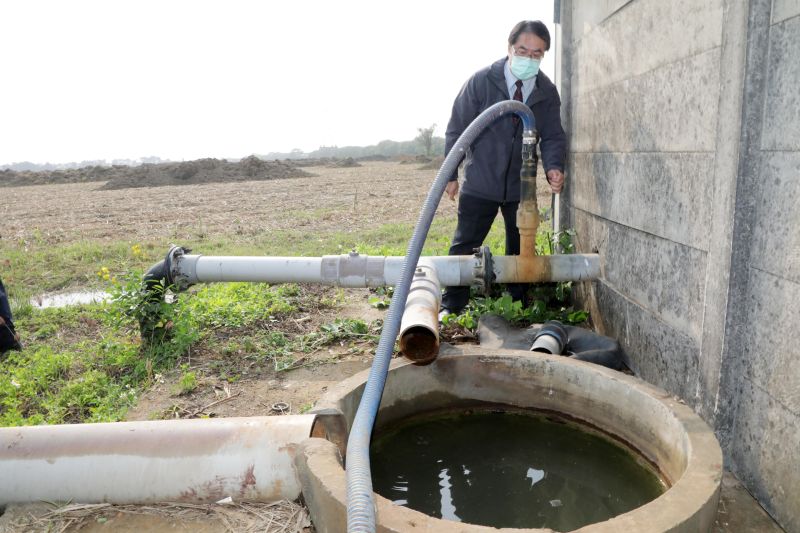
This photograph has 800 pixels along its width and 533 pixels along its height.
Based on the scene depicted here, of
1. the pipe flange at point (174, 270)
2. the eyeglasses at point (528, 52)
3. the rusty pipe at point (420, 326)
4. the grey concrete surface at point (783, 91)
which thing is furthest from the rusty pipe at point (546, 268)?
the pipe flange at point (174, 270)

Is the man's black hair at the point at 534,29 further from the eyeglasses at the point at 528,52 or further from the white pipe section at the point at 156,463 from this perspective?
the white pipe section at the point at 156,463

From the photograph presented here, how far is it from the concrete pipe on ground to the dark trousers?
163 cm

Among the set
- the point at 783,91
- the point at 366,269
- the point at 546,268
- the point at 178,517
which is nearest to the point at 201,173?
the point at 366,269

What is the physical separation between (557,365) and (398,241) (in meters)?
5.53

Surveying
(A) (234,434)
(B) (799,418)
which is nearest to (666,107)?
(B) (799,418)

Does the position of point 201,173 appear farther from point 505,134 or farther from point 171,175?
point 505,134

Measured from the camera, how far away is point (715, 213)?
244 centimetres

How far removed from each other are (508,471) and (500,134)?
258 cm

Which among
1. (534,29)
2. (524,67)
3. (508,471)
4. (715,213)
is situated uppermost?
(534,29)

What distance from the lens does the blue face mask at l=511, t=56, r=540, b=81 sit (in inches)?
161

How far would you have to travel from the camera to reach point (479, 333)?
4117 mm

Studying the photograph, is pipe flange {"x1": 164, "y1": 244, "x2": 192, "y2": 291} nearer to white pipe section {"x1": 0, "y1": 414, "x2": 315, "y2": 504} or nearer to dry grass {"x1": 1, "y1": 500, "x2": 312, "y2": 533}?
white pipe section {"x1": 0, "y1": 414, "x2": 315, "y2": 504}

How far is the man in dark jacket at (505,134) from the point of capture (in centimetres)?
414

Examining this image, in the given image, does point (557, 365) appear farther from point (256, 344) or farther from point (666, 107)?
point (256, 344)
